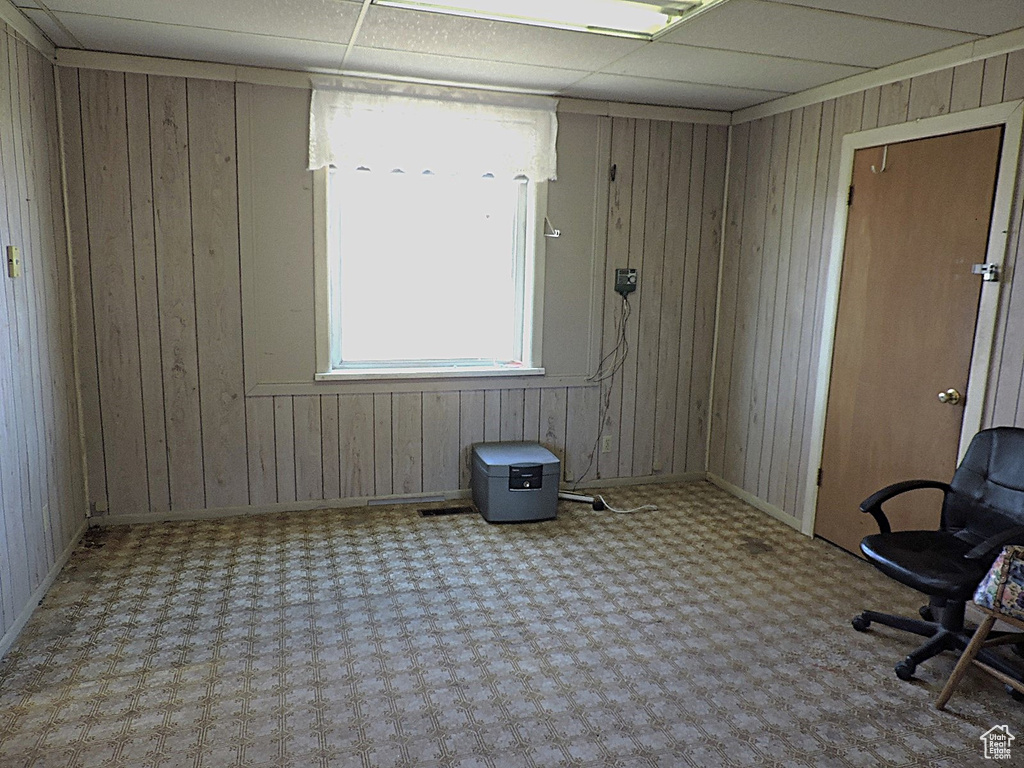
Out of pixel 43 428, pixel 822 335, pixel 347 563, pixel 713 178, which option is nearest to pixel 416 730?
pixel 347 563

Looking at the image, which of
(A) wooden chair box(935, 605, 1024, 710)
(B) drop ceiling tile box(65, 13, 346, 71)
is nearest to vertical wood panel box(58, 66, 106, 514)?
(B) drop ceiling tile box(65, 13, 346, 71)

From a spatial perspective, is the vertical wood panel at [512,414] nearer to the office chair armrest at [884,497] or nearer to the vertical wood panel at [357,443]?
the vertical wood panel at [357,443]

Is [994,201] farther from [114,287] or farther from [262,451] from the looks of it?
[114,287]

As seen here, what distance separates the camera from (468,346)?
14.4 ft

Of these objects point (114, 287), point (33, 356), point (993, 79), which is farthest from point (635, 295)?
point (33, 356)

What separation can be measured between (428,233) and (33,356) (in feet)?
6.69

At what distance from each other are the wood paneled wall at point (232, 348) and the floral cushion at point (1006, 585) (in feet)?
8.31

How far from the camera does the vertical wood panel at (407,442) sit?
421 centimetres

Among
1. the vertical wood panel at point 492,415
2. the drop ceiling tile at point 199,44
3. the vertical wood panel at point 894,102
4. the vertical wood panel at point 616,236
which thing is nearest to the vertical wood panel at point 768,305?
the vertical wood panel at point 894,102

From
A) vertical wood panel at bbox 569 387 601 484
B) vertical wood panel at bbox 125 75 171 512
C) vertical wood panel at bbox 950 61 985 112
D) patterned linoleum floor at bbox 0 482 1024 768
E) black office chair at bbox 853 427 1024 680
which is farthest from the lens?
vertical wood panel at bbox 569 387 601 484

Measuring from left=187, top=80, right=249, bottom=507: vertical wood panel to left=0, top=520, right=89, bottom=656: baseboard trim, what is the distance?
2.12 feet

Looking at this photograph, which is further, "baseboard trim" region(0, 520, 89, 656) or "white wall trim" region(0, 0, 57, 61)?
"white wall trim" region(0, 0, 57, 61)

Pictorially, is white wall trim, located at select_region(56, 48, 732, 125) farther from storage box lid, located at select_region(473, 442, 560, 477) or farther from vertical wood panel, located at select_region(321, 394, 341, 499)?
storage box lid, located at select_region(473, 442, 560, 477)

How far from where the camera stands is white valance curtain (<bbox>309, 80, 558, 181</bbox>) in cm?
380
